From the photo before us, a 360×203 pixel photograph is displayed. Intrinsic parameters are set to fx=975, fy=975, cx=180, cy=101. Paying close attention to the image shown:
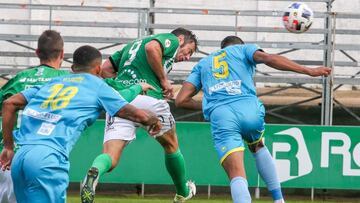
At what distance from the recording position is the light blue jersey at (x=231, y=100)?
947 cm

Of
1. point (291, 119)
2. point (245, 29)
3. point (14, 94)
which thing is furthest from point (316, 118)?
point (14, 94)

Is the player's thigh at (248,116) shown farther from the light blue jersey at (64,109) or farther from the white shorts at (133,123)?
the light blue jersey at (64,109)

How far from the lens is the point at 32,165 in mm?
7098

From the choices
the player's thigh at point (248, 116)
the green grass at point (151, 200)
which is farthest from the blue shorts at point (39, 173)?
the green grass at point (151, 200)

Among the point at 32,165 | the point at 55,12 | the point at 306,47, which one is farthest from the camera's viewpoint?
A: the point at 55,12

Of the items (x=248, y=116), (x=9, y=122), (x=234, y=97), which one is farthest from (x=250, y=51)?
(x=9, y=122)

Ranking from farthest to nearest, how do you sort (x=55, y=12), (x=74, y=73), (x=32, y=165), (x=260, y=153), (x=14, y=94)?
(x=55, y=12)
(x=260, y=153)
(x=14, y=94)
(x=74, y=73)
(x=32, y=165)

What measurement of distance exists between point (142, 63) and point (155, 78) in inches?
8.6

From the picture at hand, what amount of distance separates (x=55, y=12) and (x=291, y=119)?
605 cm

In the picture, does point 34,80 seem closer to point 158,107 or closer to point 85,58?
point 85,58

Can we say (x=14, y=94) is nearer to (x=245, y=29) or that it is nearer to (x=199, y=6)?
(x=245, y=29)

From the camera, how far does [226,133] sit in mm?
9445

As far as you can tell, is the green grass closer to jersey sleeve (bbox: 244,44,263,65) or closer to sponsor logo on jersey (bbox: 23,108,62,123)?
jersey sleeve (bbox: 244,44,263,65)

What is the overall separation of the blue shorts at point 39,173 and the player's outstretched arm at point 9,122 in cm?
56
